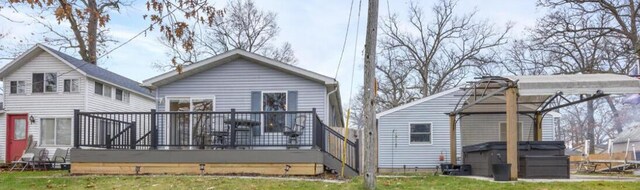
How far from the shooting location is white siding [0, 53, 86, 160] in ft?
63.7

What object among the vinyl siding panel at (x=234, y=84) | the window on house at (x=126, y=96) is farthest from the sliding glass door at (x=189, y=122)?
the window on house at (x=126, y=96)

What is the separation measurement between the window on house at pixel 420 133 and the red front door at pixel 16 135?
14.0 metres

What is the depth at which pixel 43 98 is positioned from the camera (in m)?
19.6

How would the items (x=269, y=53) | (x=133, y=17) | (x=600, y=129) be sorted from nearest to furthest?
(x=133, y=17) → (x=269, y=53) → (x=600, y=129)

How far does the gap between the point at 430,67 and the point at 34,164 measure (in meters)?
23.6

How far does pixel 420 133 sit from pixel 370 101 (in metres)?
12.4

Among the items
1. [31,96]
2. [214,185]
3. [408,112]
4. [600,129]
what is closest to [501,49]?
[600,129]

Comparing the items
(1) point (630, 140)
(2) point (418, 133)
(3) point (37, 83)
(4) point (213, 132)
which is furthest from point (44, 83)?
(1) point (630, 140)

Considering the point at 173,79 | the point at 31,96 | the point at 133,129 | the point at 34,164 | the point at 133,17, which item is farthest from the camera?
the point at 31,96

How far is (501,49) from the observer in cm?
3253

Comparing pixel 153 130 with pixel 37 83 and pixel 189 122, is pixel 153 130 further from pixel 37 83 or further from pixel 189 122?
pixel 37 83

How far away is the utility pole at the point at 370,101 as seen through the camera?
8211mm

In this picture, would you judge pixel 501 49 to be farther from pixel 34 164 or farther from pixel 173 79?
pixel 34 164

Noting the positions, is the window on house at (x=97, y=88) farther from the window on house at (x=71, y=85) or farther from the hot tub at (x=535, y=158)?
the hot tub at (x=535, y=158)
